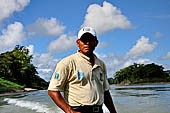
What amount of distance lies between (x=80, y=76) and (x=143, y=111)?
8.17 m

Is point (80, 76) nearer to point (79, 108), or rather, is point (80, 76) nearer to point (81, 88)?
point (81, 88)

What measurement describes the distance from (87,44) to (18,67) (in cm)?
5504

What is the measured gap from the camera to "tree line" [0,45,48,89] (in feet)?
167

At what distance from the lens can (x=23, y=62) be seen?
183 ft

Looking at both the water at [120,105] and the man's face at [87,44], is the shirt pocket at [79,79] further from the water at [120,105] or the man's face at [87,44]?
the water at [120,105]

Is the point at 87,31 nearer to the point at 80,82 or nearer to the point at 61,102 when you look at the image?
the point at 80,82

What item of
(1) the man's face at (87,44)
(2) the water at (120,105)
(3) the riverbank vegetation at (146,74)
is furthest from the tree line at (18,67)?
(3) the riverbank vegetation at (146,74)

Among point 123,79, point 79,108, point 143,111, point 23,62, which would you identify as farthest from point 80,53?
point 123,79

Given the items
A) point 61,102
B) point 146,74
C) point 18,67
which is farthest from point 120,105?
point 146,74

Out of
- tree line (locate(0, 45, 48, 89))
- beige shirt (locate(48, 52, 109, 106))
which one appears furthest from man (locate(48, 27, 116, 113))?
tree line (locate(0, 45, 48, 89))

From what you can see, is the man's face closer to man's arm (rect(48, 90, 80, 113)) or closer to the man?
the man

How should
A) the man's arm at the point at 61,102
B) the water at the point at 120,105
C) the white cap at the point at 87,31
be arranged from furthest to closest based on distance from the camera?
1. the water at the point at 120,105
2. the white cap at the point at 87,31
3. the man's arm at the point at 61,102

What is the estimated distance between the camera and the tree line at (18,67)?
51.0 meters

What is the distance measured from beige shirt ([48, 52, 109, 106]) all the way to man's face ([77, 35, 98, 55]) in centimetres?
7
